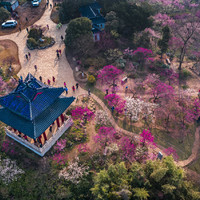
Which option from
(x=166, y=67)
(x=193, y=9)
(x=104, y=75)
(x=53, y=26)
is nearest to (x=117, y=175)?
(x=104, y=75)

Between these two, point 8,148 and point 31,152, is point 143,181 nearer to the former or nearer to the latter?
point 31,152

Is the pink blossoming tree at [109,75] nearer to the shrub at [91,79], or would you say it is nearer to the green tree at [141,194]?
the shrub at [91,79]

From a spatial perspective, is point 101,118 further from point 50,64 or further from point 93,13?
point 93,13

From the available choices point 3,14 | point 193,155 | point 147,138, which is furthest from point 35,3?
point 193,155

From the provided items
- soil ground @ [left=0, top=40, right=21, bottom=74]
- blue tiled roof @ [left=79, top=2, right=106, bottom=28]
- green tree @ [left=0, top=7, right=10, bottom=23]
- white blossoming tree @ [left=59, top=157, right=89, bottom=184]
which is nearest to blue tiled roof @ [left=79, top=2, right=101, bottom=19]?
blue tiled roof @ [left=79, top=2, right=106, bottom=28]

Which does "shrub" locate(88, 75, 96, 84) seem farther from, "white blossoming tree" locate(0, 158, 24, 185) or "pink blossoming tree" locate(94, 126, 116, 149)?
"white blossoming tree" locate(0, 158, 24, 185)
